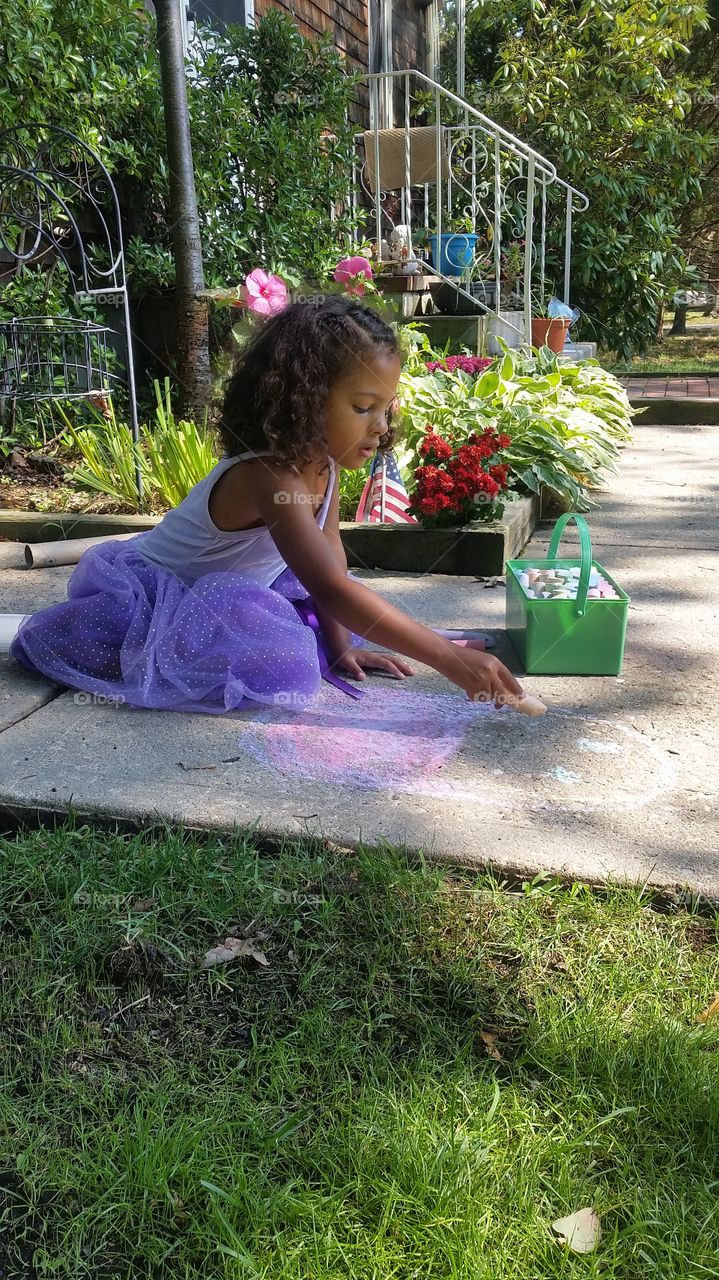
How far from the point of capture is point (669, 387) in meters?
9.73

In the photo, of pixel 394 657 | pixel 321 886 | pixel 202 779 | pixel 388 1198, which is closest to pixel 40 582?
pixel 394 657

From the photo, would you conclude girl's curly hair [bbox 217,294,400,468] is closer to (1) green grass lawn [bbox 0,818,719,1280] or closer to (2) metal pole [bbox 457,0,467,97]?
(1) green grass lawn [bbox 0,818,719,1280]

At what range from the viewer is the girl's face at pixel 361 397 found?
7.99 feet

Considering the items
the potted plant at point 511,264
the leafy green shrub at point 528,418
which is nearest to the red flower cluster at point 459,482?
the leafy green shrub at point 528,418

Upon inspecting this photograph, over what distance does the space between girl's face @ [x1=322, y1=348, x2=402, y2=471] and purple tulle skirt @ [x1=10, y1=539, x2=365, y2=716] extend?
1.63 feet

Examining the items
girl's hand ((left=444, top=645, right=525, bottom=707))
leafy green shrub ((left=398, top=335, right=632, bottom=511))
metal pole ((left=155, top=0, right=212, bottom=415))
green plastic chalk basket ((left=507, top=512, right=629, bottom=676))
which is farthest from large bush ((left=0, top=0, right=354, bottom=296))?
girl's hand ((left=444, top=645, right=525, bottom=707))

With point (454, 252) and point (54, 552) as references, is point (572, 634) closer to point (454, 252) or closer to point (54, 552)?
point (54, 552)

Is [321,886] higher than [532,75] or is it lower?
lower

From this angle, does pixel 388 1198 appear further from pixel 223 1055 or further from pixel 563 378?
pixel 563 378

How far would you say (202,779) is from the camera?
86.4 inches

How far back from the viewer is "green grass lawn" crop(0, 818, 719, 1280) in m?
1.21

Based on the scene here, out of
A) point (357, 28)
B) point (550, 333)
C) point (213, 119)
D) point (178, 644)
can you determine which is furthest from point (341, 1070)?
point (357, 28)

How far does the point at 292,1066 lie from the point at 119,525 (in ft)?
10.3

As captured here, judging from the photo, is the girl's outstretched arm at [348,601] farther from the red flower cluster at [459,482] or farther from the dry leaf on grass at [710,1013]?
the red flower cluster at [459,482]
